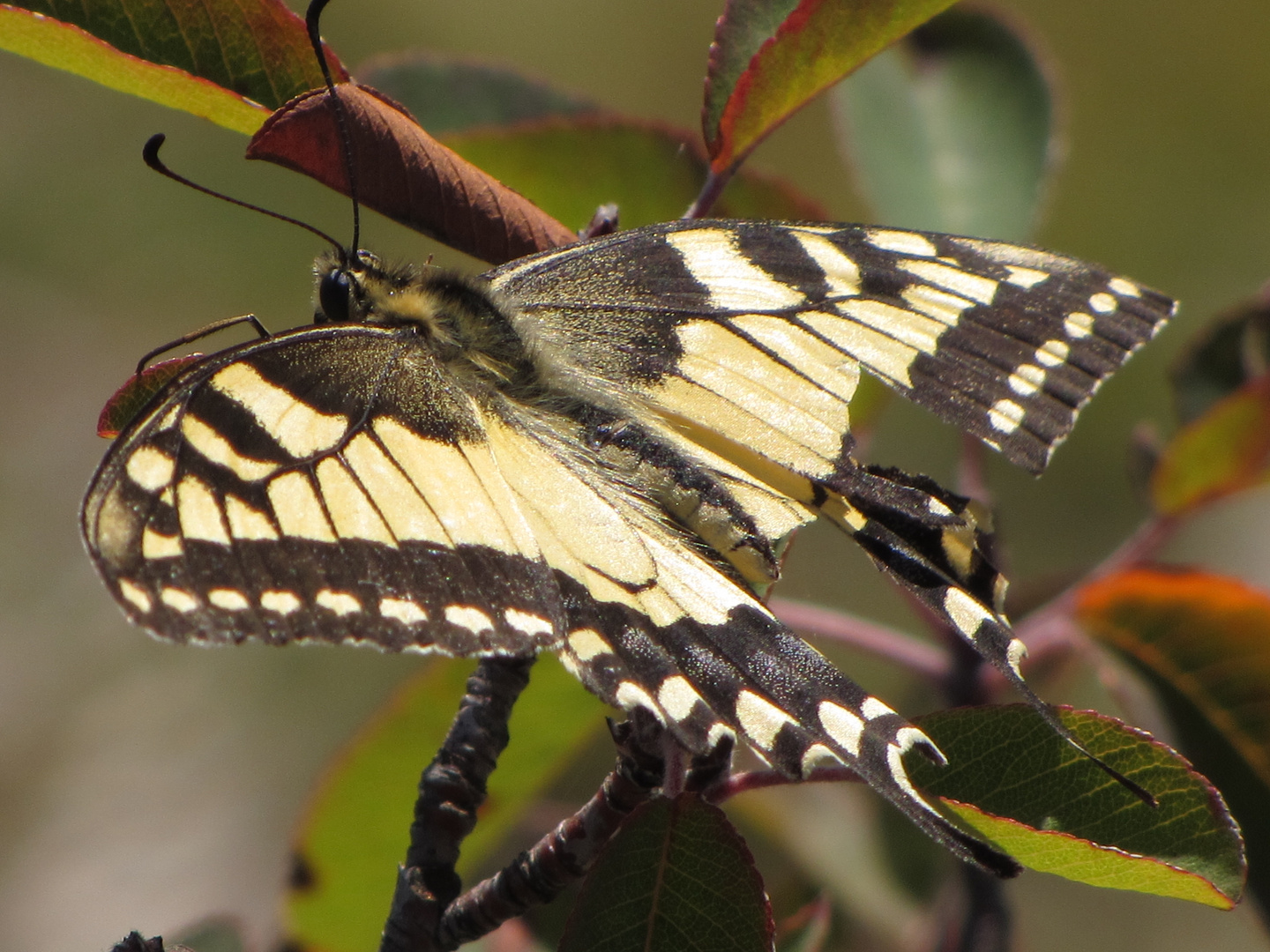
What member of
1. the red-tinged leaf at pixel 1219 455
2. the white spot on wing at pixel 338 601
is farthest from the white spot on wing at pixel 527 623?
the red-tinged leaf at pixel 1219 455

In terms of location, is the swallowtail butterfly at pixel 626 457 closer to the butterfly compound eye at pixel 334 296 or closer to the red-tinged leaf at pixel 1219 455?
the butterfly compound eye at pixel 334 296

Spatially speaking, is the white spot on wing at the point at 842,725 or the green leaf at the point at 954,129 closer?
the white spot on wing at the point at 842,725

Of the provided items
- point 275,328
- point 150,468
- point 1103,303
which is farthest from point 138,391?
point 275,328

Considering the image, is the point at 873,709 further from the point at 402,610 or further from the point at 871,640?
the point at 871,640

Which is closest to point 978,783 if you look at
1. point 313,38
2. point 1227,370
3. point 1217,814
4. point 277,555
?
point 1217,814

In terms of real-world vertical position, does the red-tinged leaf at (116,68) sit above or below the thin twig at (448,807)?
above

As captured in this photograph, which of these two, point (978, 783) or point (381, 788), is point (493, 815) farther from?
point (978, 783)
